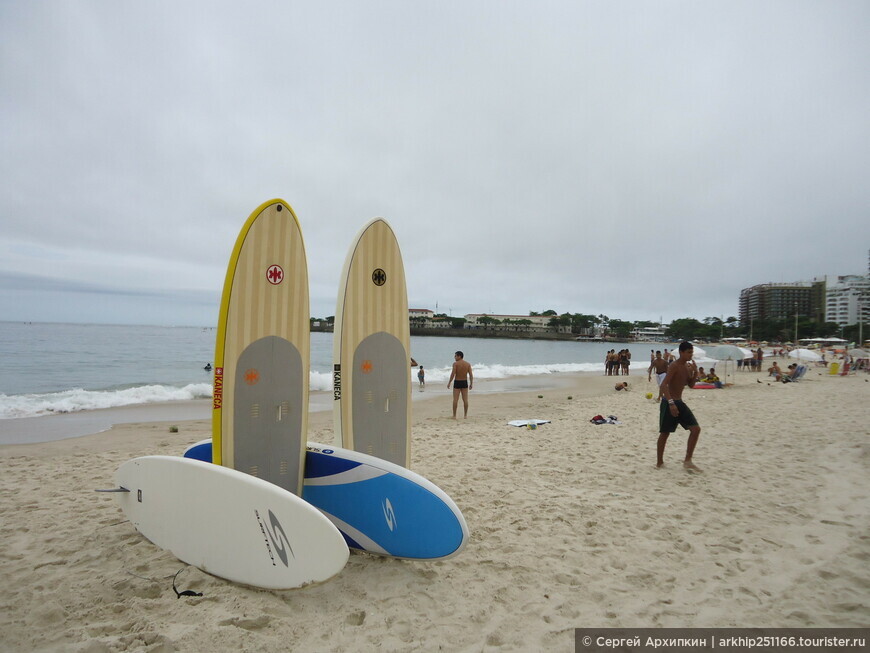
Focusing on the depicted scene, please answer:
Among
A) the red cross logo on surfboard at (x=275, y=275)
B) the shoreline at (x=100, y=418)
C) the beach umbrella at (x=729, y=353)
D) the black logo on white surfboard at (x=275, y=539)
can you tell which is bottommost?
the shoreline at (x=100, y=418)

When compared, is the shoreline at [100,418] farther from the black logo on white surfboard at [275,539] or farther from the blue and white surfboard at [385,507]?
the black logo on white surfboard at [275,539]

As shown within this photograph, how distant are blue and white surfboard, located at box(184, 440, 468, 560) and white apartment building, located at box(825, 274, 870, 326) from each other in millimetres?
115056

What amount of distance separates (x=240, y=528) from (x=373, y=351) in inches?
70.9

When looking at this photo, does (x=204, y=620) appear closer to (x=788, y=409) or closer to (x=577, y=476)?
(x=577, y=476)

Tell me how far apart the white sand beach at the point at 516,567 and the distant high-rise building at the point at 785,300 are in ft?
412

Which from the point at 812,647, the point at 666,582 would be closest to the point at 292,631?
the point at 666,582

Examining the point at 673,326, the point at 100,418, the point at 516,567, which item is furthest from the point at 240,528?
the point at 673,326

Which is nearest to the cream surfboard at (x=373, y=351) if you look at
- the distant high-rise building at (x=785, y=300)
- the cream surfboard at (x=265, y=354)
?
the cream surfboard at (x=265, y=354)

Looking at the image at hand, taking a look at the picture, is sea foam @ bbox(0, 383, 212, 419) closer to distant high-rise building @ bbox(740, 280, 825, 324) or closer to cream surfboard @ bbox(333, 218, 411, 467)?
cream surfboard @ bbox(333, 218, 411, 467)

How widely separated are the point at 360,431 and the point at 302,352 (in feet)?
2.88

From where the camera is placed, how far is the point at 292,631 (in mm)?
2252

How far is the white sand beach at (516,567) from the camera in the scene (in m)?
2.27

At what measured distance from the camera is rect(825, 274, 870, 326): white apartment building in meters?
92.6

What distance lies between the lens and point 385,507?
297cm
